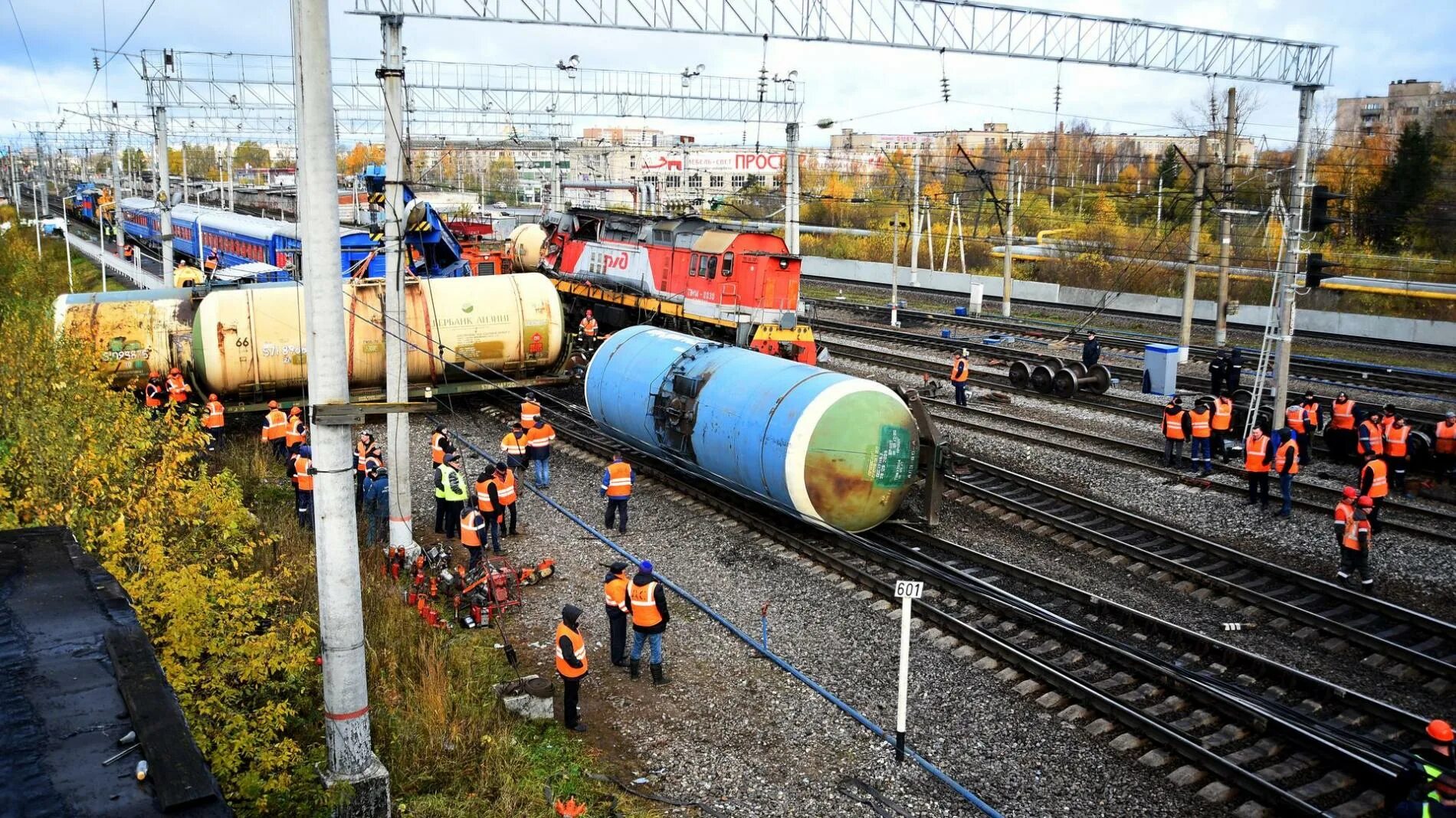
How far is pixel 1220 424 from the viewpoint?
18531mm

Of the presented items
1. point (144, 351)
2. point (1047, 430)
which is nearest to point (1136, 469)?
point (1047, 430)

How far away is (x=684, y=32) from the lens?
1931 cm

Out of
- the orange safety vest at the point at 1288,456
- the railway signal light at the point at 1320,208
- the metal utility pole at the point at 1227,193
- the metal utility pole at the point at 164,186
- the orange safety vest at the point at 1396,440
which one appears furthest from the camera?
the metal utility pole at the point at 164,186

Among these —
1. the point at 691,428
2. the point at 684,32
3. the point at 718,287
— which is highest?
the point at 684,32

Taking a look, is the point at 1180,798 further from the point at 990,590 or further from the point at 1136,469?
the point at 1136,469

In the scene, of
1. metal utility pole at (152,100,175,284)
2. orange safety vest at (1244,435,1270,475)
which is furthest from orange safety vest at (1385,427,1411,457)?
metal utility pole at (152,100,175,284)

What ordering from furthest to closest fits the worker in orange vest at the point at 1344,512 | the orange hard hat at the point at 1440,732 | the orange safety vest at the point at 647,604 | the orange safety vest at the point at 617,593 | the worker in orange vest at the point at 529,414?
1. the worker in orange vest at the point at 529,414
2. the worker in orange vest at the point at 1344,512
3. the orange safety vest at the point at 617,593
4. the orange safety vest at the point at 647,604
5. the orange hard hat at the point at 1440,732

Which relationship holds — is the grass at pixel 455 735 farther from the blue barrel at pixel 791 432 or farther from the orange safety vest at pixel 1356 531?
the orange safety vest at pixel 1356 531

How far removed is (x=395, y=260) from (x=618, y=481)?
4.30 meters

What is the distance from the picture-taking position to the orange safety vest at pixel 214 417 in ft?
60.2

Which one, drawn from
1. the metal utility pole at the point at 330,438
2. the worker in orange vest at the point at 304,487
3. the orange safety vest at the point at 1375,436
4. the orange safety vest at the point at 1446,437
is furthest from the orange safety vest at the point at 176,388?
the orange safety vest at the point at 1446,437

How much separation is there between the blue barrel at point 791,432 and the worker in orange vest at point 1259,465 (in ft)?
19.5

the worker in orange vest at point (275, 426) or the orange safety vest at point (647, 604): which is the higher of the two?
the worker in orange vest at point (275, 426)

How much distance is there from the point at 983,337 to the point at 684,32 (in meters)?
16.7
